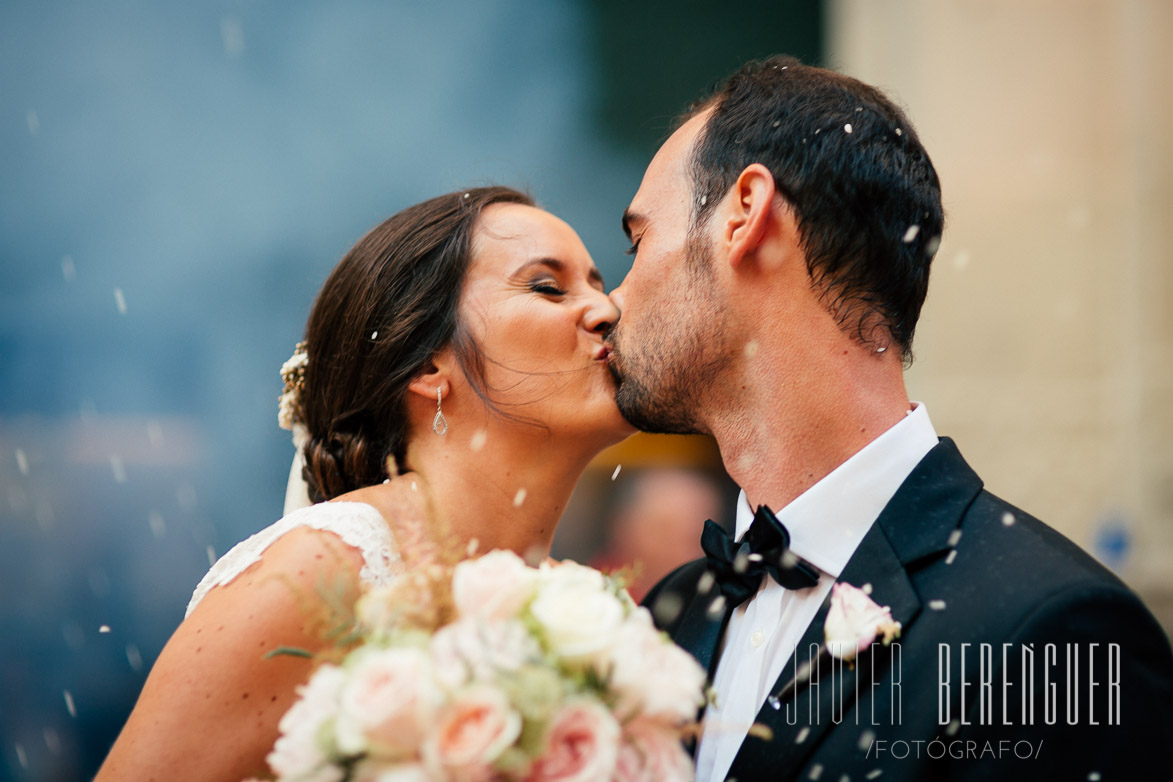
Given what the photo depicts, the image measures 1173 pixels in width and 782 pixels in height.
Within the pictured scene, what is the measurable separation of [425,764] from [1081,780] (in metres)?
1.12

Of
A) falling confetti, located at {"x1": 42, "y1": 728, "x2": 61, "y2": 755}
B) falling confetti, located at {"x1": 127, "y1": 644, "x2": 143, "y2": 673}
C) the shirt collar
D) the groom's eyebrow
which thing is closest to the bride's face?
Result: the groom's eyebrow

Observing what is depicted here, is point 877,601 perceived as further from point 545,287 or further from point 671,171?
point 545,287

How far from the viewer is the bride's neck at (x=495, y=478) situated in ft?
8.84

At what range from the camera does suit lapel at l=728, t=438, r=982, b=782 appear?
1.71 meters

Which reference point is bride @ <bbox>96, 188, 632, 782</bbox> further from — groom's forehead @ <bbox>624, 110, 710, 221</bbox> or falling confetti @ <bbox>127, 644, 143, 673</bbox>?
falling confetti @ <bbox>127, 644, 143, 673</bbox>

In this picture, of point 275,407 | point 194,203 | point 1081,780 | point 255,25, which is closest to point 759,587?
point 1081,780

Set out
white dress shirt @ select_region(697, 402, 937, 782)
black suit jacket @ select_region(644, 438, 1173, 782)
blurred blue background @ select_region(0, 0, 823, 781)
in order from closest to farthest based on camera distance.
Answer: black suit jacket @ select_region(644, 438, 1173, 782) < white dress shirt @ select_region(697, 402, 937, 782) < blurred blue background @ select_region(0, 0, 823, 781)

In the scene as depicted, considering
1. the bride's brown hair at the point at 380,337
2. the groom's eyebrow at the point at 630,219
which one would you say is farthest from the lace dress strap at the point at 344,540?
the groom's eyebrow at the point at 630,219

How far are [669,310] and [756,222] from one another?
324 millimetres

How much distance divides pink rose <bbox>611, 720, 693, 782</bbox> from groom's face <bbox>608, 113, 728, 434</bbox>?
1.16 m

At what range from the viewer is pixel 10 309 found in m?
4.45

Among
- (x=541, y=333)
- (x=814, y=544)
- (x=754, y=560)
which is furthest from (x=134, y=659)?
(x=814, y=544)

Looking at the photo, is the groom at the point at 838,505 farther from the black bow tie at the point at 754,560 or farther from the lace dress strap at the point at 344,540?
the lace dress strap at the point at 344,540

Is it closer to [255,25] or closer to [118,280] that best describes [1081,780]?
[118,280]
